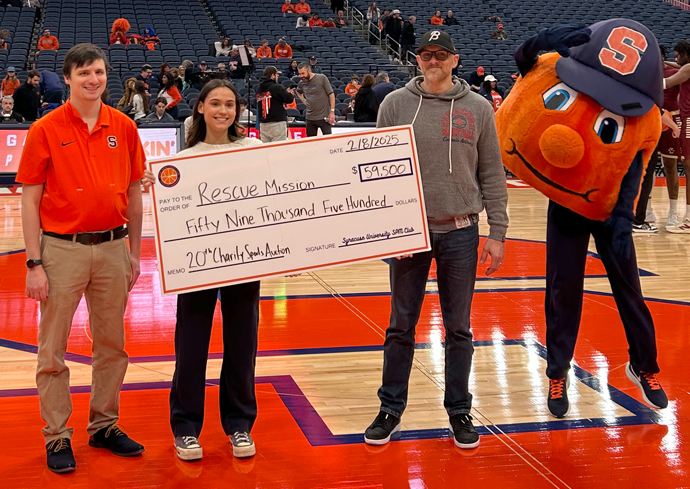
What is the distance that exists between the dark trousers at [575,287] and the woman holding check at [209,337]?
1.43 metres

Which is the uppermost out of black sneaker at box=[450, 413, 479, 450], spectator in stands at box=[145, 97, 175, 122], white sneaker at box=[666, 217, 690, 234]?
spectator in stands at box=[145, 97, 175, 122]

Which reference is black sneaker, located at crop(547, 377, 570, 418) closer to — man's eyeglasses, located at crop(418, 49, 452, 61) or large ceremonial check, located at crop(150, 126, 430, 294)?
large ceremonial check, located at crop(150, 126, 430, 294)

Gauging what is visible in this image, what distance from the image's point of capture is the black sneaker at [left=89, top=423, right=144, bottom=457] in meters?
3.13

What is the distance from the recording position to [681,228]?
863 cm

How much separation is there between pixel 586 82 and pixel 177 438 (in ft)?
7.52

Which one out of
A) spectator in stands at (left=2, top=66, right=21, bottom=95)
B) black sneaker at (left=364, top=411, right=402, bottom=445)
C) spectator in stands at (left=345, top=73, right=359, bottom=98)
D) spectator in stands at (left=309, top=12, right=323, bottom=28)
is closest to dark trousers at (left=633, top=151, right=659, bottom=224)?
black sneaker at (left=364, top=411, right=402, bottom=445)

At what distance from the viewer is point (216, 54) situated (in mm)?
16688

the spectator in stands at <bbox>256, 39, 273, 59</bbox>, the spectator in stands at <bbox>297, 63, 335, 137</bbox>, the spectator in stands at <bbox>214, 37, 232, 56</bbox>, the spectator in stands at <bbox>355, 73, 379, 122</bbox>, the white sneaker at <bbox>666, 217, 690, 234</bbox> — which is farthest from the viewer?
the spectator in stands at <bbox>256, 39, 273, 59</bbox>

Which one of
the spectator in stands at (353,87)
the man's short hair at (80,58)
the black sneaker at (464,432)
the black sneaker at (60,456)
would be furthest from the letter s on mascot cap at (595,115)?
the spectator in stands at (353,87)

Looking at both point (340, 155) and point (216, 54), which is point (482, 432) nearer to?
point (340, 155)

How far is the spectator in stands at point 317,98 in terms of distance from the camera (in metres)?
11.5

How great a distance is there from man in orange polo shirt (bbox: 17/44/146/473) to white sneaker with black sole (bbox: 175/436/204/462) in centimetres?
18

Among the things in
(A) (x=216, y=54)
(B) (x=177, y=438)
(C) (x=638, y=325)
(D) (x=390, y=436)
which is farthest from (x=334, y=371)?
(A) (x=216, y=54)

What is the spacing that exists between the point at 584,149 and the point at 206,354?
1.84m
